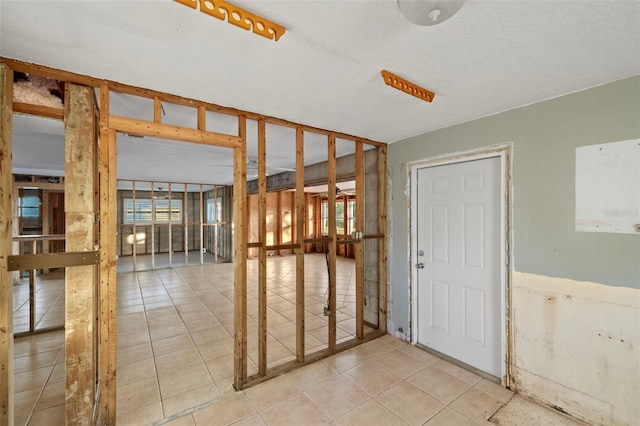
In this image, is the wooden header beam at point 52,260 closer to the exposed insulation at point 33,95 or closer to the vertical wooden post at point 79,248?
the vertical wooden post at point 79,248

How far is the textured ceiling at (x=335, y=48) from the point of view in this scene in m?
1.20

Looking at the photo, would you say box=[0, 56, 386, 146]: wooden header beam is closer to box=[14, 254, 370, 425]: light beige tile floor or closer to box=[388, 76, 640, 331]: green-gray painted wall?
box=[388, 76, 640, 331]: green-gray painted wall

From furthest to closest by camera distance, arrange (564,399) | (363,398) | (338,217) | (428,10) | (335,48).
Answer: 1. (338,217)
2. (363,398)
3. (564,399)
4. (335,48)
5. (428,10)

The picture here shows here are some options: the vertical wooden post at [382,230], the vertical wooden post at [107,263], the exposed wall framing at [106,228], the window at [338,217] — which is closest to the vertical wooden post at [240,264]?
the exposed wall framing at [106,228]

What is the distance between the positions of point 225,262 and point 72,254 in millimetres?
6982

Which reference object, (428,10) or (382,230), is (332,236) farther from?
(428,10)

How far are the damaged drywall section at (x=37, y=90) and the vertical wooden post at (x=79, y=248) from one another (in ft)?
0.39

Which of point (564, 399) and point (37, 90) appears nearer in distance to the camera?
point (37, 90)

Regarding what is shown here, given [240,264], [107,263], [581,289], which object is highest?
[107,263]

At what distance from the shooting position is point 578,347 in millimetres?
1992

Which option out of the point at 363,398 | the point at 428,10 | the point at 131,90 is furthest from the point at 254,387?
the point at 428,10

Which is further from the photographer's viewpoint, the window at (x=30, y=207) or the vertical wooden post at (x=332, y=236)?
the window at (x=30, y=207)

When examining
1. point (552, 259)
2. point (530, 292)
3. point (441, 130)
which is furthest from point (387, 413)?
point (441, 130)

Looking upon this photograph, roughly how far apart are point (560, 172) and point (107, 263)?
3466 mm
